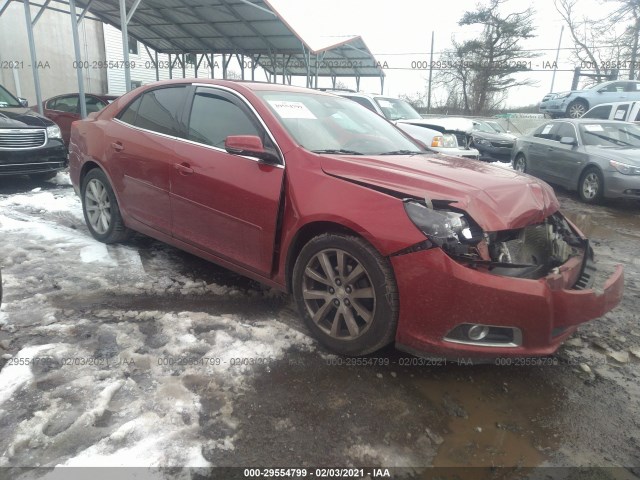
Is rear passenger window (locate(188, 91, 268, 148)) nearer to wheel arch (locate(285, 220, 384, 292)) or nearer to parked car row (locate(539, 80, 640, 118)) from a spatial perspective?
wheel arch (locate(285, 220, 384, 292))

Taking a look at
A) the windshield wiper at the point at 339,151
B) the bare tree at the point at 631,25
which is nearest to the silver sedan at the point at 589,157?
the windshield wiper at the point at 339,151

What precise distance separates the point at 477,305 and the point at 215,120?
2.30 m

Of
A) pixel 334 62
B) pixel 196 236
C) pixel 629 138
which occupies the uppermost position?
pixel 334 62

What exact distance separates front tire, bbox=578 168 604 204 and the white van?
568cm

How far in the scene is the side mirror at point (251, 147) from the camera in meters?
2.84

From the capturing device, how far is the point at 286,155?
289cm

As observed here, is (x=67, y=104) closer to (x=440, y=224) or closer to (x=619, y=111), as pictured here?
(x=440, y=224)

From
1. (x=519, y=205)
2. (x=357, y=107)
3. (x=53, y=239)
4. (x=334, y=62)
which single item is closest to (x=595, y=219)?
(x=357, y=107)

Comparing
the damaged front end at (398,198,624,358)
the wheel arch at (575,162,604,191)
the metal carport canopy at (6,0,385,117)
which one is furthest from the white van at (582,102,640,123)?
the damaged front end at (398,198,624,358)

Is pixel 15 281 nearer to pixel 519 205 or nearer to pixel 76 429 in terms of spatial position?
pixel 76 429

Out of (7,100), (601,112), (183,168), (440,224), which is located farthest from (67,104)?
(601,112)

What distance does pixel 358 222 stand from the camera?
8.10ft

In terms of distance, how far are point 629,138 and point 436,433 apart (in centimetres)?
845

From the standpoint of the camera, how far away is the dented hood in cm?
238
